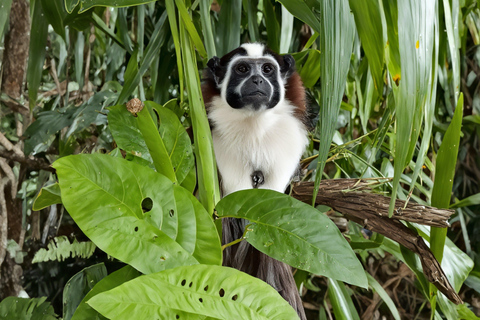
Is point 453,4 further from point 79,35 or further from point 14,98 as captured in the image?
point 14,98

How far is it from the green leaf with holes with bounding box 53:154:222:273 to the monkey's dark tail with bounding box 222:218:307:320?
55 cm

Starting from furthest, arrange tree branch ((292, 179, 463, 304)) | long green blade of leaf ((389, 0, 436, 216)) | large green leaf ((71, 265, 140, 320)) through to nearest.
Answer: tree branch ((292, 179, 463, 304))
large green leaf ((71, 265, 140, 320))
long green blade of leaf ((389, 0, 436, 216))

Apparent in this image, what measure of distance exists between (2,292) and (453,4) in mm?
1828

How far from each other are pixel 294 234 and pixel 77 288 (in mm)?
446

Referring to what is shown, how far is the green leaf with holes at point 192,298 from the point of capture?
2.00 ft

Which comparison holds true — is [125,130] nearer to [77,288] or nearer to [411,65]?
[77,288]

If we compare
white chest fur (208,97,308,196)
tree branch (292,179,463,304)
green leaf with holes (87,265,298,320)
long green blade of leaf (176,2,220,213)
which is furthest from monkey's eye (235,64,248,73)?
green leaf with holes (87,265,298,320)

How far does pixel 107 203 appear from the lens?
690 mm

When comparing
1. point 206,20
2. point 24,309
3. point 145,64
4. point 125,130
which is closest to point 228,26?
point 145,64

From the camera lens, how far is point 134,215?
0.71 meters

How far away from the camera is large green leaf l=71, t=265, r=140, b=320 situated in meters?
0.69

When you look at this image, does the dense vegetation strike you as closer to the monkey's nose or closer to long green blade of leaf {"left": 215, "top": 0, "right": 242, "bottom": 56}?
long green blade of leaf {"left": 215, "top": 0, "right": 242, "bottom": 56}

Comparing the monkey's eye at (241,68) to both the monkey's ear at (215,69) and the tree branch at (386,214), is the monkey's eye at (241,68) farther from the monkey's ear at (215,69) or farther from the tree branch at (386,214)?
the tree branch at (386,214)

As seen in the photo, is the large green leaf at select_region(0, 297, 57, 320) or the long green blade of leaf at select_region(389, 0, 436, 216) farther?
the large green leaf at select_region(0, 297, 57, 320)
